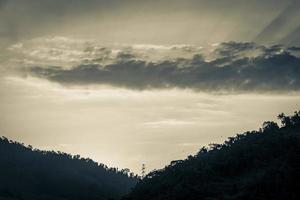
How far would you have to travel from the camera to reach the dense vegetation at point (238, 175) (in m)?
106

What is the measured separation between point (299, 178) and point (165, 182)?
1543 inches

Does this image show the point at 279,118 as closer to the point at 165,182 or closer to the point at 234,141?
the point at 234,141

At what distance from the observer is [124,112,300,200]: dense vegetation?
106 meters

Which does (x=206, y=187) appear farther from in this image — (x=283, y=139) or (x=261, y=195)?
(x=283, y=139)

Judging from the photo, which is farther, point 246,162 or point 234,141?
point 234,141

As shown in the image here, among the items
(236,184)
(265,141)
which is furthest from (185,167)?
(236,184)

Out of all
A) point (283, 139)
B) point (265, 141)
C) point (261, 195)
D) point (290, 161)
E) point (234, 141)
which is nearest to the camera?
point (261, 195)

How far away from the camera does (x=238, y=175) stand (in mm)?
126812

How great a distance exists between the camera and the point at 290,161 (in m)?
114

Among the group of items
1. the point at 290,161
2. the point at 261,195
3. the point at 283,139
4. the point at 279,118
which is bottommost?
the point at 261,195

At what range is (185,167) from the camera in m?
147

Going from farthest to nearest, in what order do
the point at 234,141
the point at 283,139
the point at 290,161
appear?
the point at 234,141 → the point at 283,139 → the point at 290,161

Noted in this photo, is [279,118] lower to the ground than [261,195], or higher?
higher

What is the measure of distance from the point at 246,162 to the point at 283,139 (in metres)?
10.8
